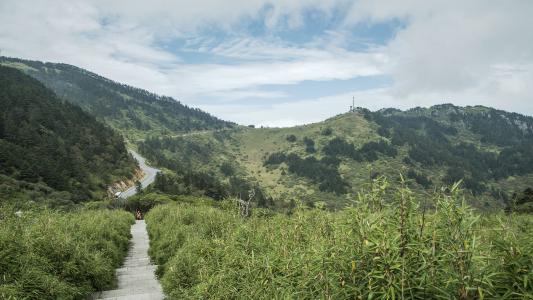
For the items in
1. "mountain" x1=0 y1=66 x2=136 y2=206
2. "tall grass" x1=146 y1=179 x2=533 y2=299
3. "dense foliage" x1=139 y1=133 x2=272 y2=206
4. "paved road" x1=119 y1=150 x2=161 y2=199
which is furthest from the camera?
"paved road" x1=119 y1=150 x2=161 y2=199

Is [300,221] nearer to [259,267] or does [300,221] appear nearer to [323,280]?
[259,267]

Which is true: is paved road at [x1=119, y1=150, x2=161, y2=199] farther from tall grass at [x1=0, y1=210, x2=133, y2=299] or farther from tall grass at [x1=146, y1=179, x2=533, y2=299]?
tall grass at [x1=146, y1=179, x2=533, y2=299]

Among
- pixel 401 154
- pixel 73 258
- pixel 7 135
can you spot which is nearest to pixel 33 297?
pixel 73 258

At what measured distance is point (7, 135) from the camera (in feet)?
257

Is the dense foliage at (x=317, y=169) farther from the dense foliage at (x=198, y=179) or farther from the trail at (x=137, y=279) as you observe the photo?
the trail at (x=137, y=279)

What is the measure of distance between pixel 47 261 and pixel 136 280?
4.54 m

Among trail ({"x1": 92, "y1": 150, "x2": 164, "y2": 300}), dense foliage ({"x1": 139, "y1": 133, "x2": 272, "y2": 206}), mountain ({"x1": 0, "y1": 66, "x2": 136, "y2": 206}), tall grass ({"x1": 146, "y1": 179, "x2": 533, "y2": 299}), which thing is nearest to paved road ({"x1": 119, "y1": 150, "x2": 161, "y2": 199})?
mountain ({"x1": 0, "y1": 66, "x2": 136, "y2": 206})

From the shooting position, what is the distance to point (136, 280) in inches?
594

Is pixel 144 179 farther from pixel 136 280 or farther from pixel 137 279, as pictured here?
pixel 136 280

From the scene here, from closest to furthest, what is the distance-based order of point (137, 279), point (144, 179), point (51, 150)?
point (137, 279) < point (51, 150) < point (144, 179)

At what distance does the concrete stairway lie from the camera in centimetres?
1264

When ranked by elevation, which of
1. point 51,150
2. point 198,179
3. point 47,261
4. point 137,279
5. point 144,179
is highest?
point 51,150

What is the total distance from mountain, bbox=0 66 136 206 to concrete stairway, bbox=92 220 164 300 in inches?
1680

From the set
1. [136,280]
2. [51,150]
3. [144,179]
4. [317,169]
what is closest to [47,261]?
[136,280]
